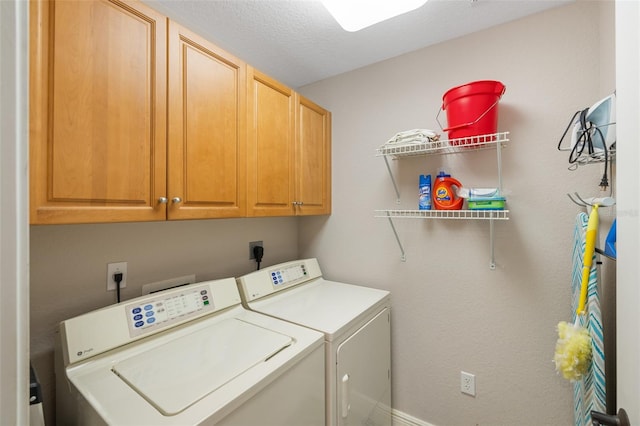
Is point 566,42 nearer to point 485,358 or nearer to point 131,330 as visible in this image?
point 485,358

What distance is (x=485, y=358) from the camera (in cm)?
162

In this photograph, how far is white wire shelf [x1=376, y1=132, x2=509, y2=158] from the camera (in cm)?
144

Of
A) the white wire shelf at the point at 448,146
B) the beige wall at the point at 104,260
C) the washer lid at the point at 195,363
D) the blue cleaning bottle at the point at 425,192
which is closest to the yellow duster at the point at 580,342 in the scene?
the white wire shelf at the point at 448,146

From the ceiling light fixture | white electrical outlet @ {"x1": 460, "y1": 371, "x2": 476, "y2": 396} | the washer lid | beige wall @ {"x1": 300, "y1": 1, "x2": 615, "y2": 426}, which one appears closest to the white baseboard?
beige wall @ {"x1": 300, "y1": 1, "x2": 615, "y2": 426}

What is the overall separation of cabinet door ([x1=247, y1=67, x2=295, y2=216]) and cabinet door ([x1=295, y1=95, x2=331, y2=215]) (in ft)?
0.24

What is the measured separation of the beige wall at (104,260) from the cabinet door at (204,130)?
16.8 inches

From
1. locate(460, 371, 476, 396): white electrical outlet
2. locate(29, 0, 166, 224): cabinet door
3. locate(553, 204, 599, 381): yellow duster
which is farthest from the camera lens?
locate(460, 371, 476, 396): white electrical outlet

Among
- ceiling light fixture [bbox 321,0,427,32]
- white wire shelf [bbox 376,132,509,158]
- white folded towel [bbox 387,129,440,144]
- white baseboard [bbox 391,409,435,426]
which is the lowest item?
white baseboard [bbox 391,409,435,426]

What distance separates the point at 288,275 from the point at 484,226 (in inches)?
50.8

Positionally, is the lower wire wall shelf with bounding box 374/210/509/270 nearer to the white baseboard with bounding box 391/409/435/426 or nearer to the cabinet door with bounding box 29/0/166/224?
the white baseboard with bounding box 391/409/435/426

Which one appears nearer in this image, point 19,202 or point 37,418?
point 19,202

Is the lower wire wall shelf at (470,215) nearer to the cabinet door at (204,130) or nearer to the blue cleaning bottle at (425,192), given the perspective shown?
the blue cleaning bottle at (425,192)

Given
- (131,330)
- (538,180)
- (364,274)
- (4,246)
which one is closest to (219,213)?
(131,330)

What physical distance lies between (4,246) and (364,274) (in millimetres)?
1913
